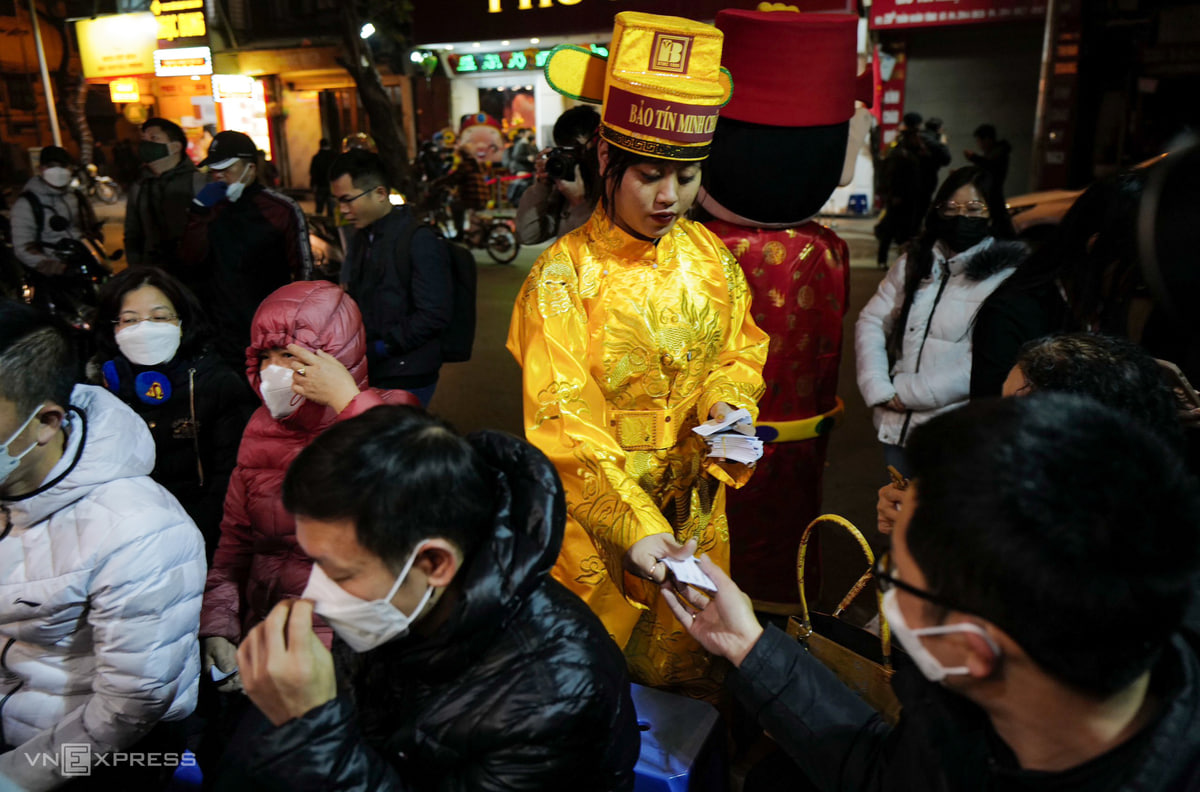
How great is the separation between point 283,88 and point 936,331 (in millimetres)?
23975

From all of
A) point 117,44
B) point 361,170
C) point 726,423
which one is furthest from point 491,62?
point 726,423

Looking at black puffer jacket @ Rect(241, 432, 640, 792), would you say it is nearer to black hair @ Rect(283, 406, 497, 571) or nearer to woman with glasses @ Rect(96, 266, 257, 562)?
black hair @ Rect(283, 406, 497, 571)

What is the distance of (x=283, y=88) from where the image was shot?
23328 mm

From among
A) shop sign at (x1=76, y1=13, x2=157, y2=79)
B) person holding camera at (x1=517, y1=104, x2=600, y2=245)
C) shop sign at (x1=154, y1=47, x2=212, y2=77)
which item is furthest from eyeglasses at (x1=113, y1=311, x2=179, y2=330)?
shop sign at (x1=154, y1=47, x2=212, y2=77)

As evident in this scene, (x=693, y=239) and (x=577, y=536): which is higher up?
(x=693, y=239)

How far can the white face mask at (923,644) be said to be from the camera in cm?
98

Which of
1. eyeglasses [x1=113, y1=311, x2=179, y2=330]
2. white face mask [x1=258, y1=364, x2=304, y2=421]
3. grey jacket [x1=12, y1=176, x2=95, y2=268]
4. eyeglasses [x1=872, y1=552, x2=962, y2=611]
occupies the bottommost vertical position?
grey jacket [x1=12, y1=176, x2=95, y2=268]

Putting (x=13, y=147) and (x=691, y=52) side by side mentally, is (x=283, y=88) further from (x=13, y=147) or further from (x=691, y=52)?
(x=691, y=52)

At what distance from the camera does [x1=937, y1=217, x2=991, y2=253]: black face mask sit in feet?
10.4

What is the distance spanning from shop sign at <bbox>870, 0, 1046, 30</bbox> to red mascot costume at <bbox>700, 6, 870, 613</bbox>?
1033 centimetres

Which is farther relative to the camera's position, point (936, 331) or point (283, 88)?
point (283, 88)

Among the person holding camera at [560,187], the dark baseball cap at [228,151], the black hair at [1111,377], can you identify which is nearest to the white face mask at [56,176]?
the dark baseball cap at [228,151]

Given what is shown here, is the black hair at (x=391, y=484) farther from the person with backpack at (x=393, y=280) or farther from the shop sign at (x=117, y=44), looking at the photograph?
the shop sign at (x=117, y=44)

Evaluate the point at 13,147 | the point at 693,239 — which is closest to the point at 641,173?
the point at 693,239
